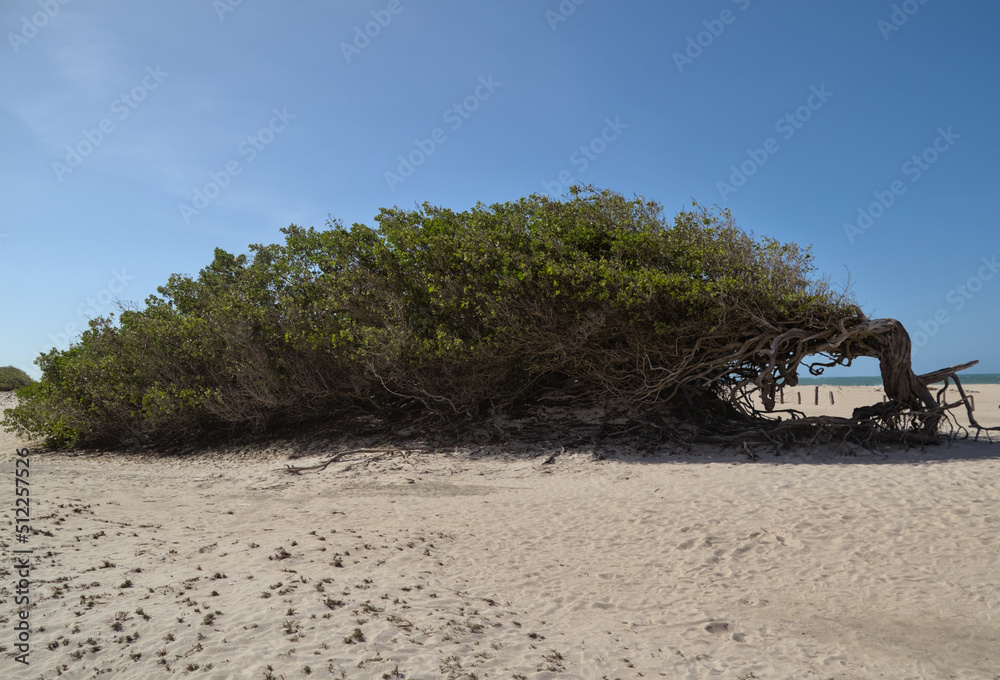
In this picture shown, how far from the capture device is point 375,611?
546 cm

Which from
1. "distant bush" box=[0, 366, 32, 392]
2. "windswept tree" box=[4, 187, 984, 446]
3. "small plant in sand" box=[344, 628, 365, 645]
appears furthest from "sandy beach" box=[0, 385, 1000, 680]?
"distant bush" box=[0, 366, 32, 392]

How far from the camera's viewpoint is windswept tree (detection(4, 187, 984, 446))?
554 inches

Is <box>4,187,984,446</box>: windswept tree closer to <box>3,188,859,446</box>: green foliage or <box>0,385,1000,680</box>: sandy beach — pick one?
<box>3,188,859,446</box>: green foliage

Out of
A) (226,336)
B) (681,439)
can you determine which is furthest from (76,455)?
A: (681,439)

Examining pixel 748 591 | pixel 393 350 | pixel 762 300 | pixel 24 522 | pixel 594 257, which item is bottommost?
pixel 748 591

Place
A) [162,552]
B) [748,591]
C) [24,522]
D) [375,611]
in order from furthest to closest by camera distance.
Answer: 1. [24,522]
2. [162,552]
3. [748,591]
4. [375,611]

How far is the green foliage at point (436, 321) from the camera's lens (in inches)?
557

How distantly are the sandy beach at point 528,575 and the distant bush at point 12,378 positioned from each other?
4769cm

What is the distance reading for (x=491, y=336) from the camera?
15531 millimetres

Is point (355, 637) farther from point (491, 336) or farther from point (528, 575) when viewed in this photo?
point (491, 336)

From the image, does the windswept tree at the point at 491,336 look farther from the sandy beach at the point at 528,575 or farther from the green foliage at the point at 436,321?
the sandy beach at the point at 528,575

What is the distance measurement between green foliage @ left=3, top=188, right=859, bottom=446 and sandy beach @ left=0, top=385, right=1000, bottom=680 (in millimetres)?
4231

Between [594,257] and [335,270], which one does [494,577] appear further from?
[335,270]

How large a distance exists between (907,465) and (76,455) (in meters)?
23.0
